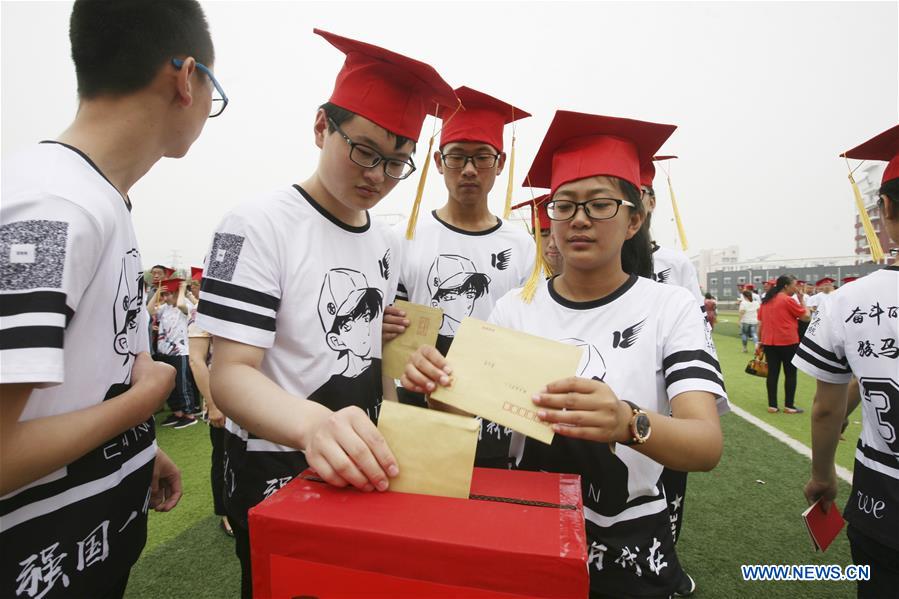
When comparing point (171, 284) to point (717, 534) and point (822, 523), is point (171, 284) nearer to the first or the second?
point (717, 534)

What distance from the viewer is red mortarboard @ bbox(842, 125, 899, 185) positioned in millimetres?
1876

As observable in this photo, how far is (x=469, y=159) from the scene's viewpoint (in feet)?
8.21

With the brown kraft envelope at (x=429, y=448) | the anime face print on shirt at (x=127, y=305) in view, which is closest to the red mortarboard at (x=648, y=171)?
the brown kraft envelope at (x=429, y=448)

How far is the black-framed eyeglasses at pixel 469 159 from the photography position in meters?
2.51

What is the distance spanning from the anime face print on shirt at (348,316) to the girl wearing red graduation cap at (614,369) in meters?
0.42

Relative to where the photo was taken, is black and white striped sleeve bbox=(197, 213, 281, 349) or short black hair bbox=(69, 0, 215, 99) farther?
black and white striped sleeve bbox=(197, 213, 281, 349)

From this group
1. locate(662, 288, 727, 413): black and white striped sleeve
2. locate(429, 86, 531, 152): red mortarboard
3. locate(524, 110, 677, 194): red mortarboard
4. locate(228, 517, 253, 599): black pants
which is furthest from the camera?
locate(429, 86, 531, 152): red mortarboard

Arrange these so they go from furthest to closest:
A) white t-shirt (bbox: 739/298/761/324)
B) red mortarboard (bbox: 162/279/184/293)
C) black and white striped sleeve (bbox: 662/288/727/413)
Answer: white t-shirt (bbox: 739/298/761/324)
red mortarboard (bbox: 162/279/184/293)
black and white striped sleeve (bbox: 662/288/727/413)

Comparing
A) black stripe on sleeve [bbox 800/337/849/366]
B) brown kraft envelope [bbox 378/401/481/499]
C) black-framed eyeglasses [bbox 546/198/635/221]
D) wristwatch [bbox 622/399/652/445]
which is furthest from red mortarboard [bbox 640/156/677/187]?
brown kraft envelope [bbox 378/401/481/499]

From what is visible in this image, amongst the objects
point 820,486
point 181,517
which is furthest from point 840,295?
point 181,517

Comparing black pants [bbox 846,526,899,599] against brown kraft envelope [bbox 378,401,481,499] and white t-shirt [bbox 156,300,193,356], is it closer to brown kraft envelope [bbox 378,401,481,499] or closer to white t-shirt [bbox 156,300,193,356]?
brown kraft envelope [bbox 378,401,481,499]

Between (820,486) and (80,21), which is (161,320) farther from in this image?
(820,486)

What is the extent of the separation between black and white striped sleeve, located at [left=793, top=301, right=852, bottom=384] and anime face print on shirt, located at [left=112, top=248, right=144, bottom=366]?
7.72ft

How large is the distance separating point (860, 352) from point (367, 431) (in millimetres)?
Result: 1898
